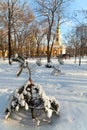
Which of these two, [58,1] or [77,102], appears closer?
[77,102]

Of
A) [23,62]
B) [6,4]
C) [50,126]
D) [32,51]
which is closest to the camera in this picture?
[50,126]

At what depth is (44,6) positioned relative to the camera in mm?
33594

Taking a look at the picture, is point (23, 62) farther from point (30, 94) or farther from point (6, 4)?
point (6, 4)

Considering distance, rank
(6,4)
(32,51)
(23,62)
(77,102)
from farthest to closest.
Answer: (32,51), (6,4), (77,102), (23,62)

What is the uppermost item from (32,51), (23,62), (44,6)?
(44,6)

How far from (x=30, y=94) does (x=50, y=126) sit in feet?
2.99

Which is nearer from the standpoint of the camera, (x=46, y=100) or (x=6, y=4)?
(x=46, y=100)

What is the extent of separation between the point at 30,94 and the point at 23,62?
792 mm

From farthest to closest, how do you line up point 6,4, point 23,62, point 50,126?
1. point 6,4
2. point 23,62
3. point 50,126

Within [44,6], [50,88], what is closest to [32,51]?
[44,6]

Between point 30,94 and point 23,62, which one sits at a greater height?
point 23,62

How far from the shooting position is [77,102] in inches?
295

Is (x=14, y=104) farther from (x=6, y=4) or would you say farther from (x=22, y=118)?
(x=6, y=4)

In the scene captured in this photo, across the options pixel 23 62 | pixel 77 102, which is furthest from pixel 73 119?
pixel 23 62
